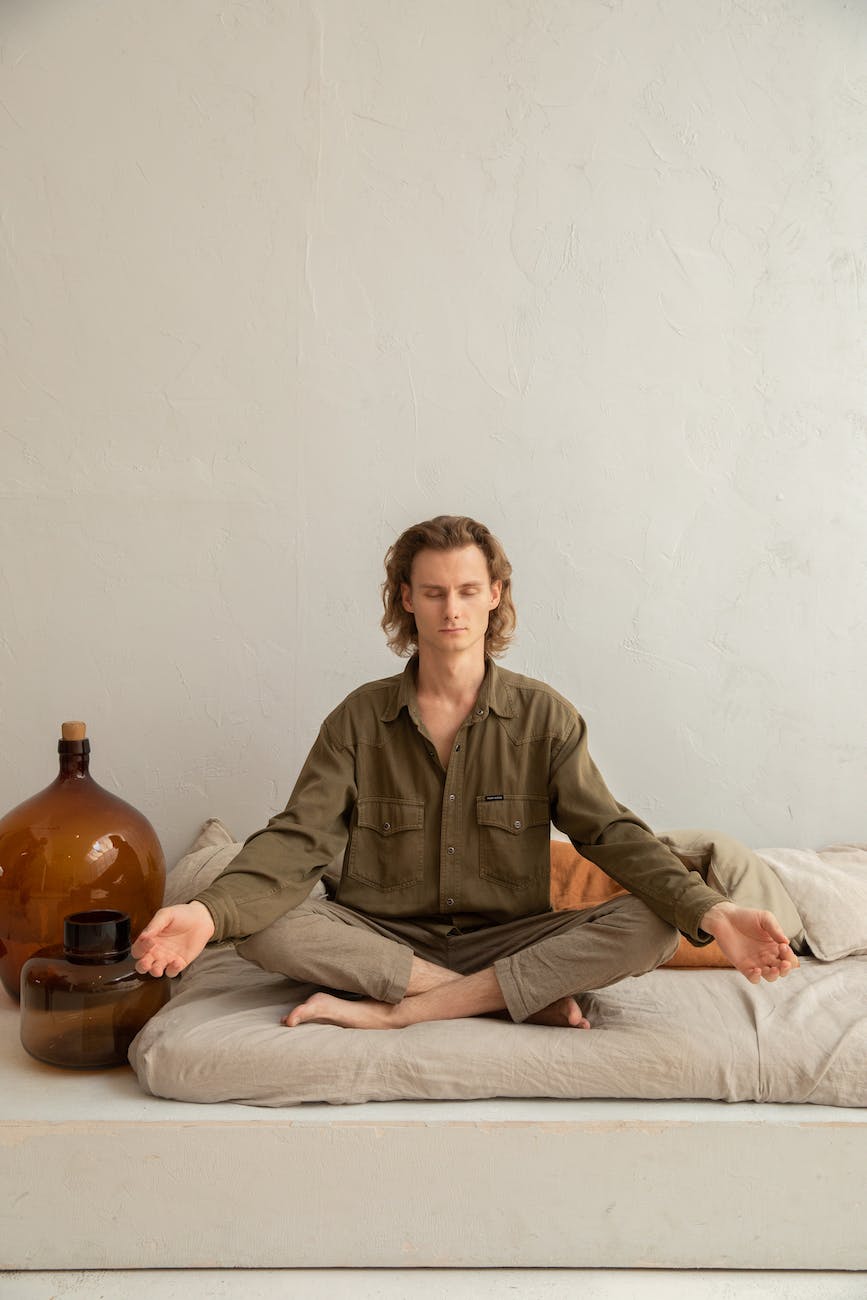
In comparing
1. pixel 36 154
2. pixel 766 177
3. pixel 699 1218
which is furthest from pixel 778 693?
pixel 36 154

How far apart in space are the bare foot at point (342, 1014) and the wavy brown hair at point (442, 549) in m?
0.67

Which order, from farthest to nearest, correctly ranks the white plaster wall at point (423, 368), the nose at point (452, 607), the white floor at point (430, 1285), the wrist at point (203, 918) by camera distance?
1. the white plaster wall at point (423, 368)
2. the nose at point (452, 607)
3. the wrist at point (203, 918)
4. the white floor at point (430, 1285)

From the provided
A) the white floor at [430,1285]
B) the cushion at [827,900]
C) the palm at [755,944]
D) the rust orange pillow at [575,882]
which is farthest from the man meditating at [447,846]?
the cushion at [827,900]

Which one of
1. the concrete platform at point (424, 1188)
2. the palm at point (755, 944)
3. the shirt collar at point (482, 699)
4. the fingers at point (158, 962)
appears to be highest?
the shirt collar at point (482, 699)

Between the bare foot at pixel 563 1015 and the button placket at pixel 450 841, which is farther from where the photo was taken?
the button placket at pixel 450 841

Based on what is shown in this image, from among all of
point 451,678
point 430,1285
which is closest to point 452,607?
point 451,678

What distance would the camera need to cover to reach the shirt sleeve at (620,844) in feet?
5.73

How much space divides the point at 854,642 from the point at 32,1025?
74.2 inches

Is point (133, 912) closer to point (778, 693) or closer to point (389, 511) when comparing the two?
point (389, 511)

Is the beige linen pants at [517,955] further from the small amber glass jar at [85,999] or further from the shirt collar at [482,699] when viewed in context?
the shirt collar at [482,699]

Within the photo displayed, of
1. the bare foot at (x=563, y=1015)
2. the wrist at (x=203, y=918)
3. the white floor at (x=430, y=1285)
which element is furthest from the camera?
the bare foot at (x=563, y=1015)

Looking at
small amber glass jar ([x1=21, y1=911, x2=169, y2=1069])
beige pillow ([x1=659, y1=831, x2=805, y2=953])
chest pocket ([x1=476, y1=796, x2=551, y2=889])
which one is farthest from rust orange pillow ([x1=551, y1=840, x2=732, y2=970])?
small amber glass jar ([x1=21, y1=911, x2=169, y2=1069])

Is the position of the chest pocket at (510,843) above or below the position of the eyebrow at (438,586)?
below

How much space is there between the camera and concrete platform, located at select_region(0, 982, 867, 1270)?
1.59 m
